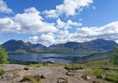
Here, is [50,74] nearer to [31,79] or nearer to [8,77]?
[31,79]

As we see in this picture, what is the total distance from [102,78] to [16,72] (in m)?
12.9

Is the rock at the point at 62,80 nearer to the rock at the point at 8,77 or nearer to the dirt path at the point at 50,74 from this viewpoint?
the dirt path at the point at 50,74

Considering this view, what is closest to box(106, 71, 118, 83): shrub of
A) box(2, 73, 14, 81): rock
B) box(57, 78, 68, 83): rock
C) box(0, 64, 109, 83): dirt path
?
box(0, 64, 109, 83): dirt path

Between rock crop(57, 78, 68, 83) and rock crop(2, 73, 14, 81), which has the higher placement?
rock crop(2, 73, 14, 81)

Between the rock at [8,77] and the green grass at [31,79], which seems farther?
the rock at [8,77]

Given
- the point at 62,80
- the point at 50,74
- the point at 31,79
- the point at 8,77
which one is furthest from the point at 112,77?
the point at 8,77

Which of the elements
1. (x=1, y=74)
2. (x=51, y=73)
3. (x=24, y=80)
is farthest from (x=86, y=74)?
(x=1, y=74)

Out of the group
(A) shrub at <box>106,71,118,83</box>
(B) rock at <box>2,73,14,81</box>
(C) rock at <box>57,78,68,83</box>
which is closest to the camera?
Answer: (C) rock at <box>57,78,68,83</box>

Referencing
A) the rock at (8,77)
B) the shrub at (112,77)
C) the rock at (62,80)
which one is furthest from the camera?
the rock at (8,77)

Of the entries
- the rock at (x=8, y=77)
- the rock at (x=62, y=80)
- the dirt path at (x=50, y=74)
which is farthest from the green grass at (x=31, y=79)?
the rock at (x=62, y=80)

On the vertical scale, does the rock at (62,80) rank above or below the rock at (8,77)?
below

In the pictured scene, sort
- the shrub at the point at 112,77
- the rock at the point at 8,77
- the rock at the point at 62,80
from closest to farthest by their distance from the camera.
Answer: the rock at the point at 62,80 < the shrub at the point at 112,77 < the rock at the point at 8,77

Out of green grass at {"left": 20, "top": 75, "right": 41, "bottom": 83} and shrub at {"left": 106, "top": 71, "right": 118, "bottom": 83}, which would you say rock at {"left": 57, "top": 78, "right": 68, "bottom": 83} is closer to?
green grass at {"left": 20, "top": 75, "right": 41, "bottom": 83}

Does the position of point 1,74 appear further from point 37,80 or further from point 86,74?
point 86,74
